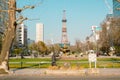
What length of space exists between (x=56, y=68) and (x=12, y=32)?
5241 mm

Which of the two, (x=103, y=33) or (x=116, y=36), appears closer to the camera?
(x=116, y=36)

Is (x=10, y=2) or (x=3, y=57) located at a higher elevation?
(x=10, y=2)

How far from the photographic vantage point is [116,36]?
97250 millimetres

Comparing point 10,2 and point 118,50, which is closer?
point 10,2

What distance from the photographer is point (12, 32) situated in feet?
101

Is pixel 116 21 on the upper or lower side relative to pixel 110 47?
upper

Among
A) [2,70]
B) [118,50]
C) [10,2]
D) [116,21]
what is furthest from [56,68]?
[118,50]

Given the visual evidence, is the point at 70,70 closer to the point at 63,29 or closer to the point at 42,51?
the point at 63,29

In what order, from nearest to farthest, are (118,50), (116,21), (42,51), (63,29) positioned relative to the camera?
(116,21) < (118,50) < (63,29) < (42,51)

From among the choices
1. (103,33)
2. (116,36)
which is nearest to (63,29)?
(103,33)

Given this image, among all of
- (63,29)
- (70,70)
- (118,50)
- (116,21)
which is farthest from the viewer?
(63,29)

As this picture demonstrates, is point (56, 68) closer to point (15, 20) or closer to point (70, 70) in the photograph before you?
point (70, 70)

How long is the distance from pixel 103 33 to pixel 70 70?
85.7 metres

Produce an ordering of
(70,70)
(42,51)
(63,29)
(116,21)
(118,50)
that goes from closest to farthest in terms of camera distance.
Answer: (70,70) < (116,21) < (118,50) < (63,29) < (42,51)
